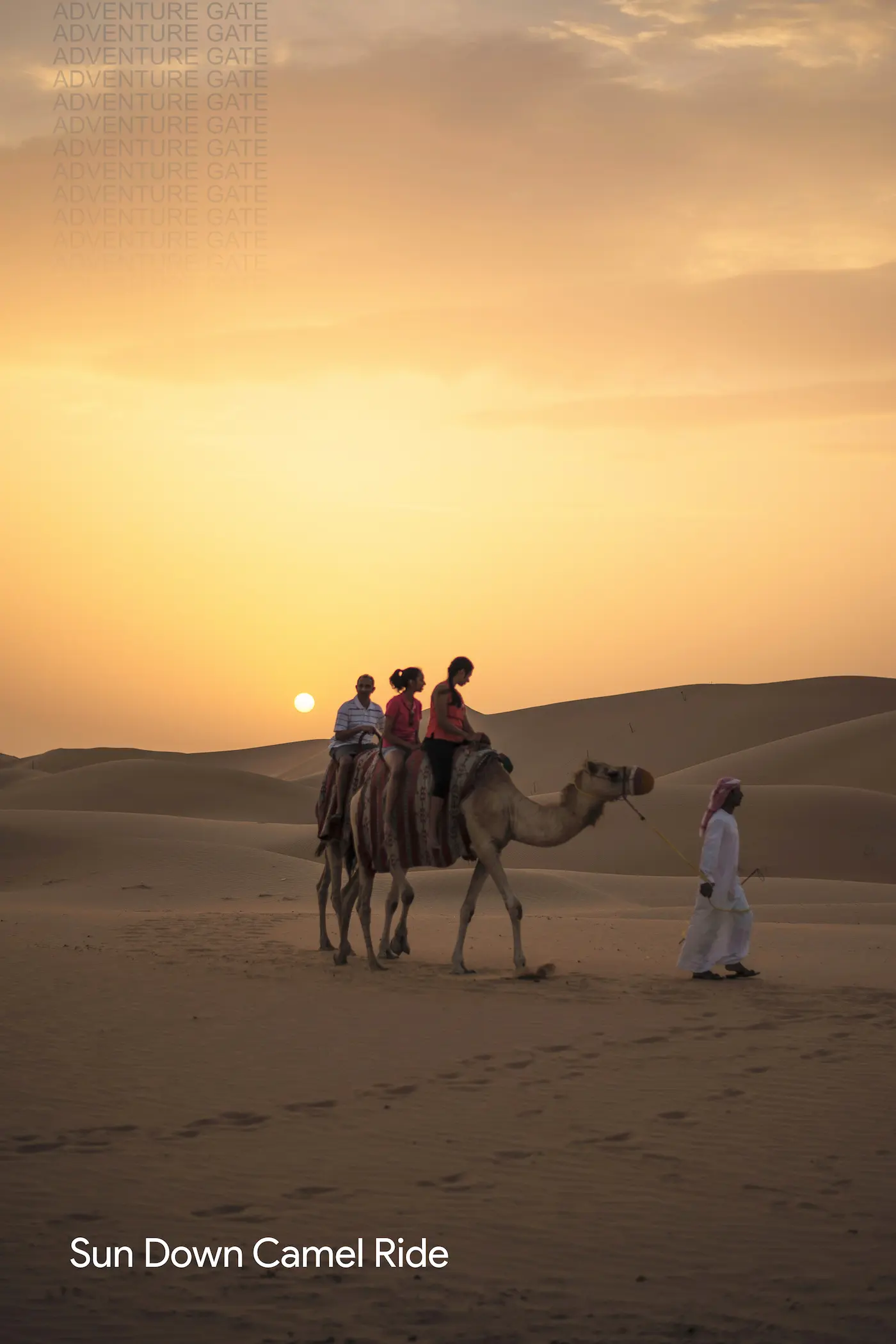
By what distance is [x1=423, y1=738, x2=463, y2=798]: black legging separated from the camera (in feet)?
43.9

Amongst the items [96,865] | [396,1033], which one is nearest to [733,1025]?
[396,1033]

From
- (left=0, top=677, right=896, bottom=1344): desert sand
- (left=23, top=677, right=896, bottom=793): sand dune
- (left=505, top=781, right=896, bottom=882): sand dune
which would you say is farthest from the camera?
(left=23, top=677, right=896, bottom=793): sand dune

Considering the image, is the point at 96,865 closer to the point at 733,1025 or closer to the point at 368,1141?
the point at 733,1025

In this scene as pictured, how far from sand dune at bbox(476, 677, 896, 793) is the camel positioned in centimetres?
6163

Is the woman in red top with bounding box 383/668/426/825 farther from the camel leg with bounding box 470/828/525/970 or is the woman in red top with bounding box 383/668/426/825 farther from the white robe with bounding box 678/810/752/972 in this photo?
the white robe with bounding box 678/810/752/972

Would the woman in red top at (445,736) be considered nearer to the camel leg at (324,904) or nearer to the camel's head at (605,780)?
the camel's head at (605,780)

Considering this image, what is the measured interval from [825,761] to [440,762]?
37716 mm

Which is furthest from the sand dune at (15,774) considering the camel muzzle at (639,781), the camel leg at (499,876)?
the camel muzzle at (639,781)

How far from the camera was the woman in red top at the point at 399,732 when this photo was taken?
13633mm

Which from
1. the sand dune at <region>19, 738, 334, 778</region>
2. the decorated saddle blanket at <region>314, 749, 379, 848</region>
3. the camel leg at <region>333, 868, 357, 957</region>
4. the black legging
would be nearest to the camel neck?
the black legging

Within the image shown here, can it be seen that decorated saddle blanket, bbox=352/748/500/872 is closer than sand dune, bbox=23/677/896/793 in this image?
Yes

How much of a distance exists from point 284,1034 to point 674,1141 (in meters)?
3.75

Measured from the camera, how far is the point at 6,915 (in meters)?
19.8

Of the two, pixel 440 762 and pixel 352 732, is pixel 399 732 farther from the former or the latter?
pixel 352 732
